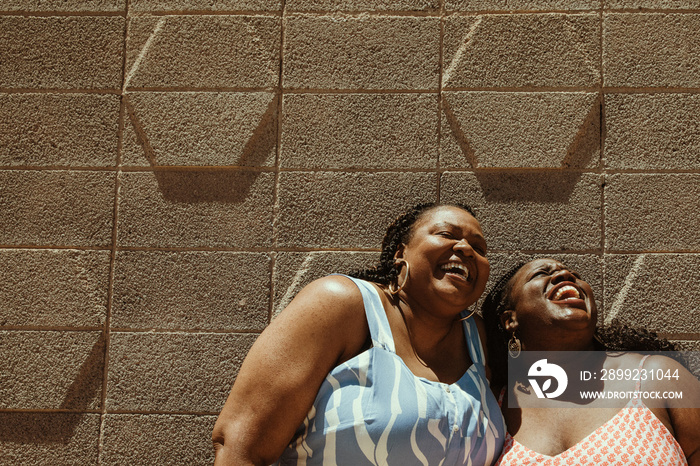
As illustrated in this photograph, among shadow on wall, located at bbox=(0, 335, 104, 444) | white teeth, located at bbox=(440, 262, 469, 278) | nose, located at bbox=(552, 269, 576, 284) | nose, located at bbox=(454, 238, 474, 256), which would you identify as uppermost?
nose, located at bbox=(454, 238, 474, 256)

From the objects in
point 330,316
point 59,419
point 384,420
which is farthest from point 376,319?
point 59,419

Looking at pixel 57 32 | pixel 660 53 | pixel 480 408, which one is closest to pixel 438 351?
pixel 480 408

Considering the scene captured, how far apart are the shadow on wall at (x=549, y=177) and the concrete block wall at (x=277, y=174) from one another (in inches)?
0.5

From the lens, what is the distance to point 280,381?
2160 mm

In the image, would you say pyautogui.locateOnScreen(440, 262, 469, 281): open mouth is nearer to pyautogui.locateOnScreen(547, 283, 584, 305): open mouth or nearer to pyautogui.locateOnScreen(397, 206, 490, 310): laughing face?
pyautogui.locateOnScreen(397, 206, 490, 310): laughing face

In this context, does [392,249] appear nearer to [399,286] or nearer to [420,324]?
[399,286]

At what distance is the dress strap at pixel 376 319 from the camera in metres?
2.34

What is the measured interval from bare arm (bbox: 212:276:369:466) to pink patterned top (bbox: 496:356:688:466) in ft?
3.09

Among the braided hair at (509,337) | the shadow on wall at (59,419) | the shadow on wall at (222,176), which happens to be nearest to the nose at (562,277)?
the braided hair at (509,337)

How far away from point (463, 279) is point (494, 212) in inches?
33.0

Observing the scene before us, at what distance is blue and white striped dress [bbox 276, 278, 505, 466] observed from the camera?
2166 millimetres

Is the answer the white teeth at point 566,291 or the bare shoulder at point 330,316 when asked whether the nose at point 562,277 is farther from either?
the bare shoulder at point 330,316

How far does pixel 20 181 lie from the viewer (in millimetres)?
3312

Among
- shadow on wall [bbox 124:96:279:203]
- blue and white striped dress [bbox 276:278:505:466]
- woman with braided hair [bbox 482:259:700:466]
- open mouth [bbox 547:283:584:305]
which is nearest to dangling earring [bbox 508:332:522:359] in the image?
woman with braided hair [bbox 482:259:700:466]
